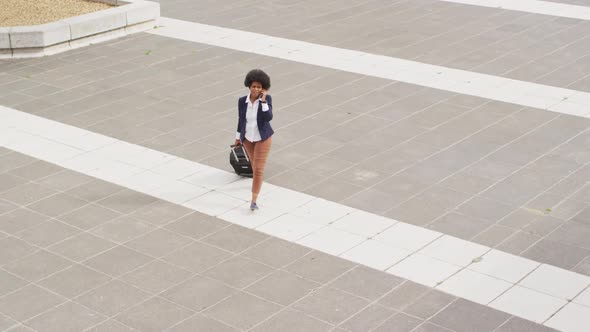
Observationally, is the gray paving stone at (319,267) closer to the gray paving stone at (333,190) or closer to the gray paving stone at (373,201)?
the gray paving stone at (373,201)

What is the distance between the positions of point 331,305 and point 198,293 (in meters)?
1.29

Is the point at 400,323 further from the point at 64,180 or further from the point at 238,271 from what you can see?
the point at 64,180

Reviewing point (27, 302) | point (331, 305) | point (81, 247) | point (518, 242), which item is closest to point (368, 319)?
point (331, 305)

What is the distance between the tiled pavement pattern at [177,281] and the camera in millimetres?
8375

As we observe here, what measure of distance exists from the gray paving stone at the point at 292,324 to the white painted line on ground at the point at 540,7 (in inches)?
503

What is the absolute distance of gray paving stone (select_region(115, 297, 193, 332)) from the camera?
8329 mm

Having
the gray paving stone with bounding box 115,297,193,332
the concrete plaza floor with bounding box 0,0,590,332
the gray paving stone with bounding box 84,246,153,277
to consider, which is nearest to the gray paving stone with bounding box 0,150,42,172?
the concrete plaza floor with bounding box 0,0,590,332

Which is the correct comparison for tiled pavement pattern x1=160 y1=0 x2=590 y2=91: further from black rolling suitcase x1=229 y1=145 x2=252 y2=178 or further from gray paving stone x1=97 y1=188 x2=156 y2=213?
gray paving stone x1=97 y1=188 x2=156 y2=213

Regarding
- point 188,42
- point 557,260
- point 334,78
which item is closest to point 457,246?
point 557,260

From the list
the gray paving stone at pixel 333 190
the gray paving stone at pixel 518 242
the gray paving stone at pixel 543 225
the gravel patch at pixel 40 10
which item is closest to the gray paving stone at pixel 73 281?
the gray paving stone at pixel 333 190

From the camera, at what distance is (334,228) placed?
Answer: 10.2 meters

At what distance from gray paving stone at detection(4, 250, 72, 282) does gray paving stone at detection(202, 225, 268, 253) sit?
153cm

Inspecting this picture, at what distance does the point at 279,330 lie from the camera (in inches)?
324

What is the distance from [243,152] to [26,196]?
8.66 ft
